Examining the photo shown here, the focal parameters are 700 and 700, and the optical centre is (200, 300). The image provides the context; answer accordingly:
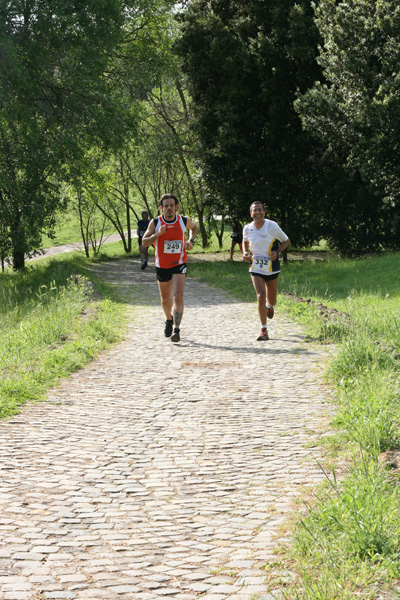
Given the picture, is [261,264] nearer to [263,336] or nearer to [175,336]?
[263,336]

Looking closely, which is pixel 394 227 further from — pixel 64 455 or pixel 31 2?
pixel 64 455

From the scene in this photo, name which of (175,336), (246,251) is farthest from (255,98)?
(175,336)

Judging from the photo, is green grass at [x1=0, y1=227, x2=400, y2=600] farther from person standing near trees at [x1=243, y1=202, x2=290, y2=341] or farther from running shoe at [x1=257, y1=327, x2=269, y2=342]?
person standing near trees at [x1=243, y1=202, x2=290, y2=341]

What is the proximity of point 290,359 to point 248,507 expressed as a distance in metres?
5.08

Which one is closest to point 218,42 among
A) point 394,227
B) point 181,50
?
point 181,50

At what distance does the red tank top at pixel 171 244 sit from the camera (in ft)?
35.6

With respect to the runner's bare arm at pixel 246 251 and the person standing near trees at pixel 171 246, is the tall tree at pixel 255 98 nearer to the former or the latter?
the runner's bare arm at pixel 246 251

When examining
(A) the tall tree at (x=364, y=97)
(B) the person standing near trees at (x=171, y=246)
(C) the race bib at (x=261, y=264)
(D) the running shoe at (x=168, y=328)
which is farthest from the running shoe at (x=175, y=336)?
(A) the tall tree at (x=364, y=97)

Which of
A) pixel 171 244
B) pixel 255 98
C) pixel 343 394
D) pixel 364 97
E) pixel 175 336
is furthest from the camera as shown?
pixel 255 98

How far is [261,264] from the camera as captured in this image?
1114 centimetres

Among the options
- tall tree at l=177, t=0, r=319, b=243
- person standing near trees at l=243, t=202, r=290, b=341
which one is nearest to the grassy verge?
person standing near trees at l=243, t=202, r=290, b=341

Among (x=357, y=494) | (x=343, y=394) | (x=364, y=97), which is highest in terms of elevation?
(x=364, y=97)

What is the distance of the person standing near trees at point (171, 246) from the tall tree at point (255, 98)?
16.3 metres

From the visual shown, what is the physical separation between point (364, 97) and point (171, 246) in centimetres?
1406
